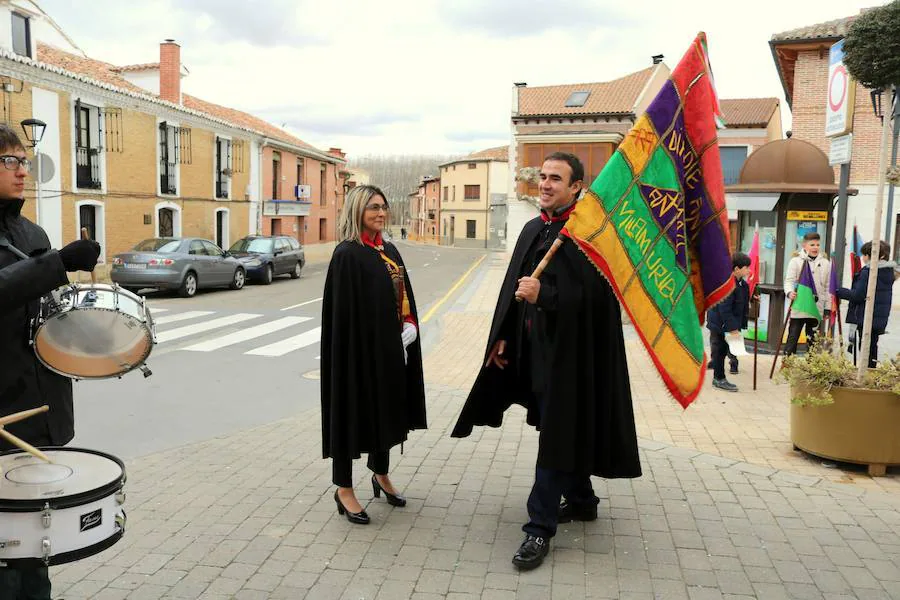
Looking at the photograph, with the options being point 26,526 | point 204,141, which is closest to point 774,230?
point 26,526

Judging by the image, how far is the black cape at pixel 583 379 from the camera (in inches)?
144

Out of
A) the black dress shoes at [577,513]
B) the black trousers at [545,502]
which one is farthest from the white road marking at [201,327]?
the black trousers at [545,502]

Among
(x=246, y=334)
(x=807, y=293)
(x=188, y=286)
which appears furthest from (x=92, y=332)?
(x=188, y=286)

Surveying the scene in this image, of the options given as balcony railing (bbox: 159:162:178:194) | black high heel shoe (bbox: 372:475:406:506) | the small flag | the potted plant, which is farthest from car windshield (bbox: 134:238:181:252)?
the potted plant

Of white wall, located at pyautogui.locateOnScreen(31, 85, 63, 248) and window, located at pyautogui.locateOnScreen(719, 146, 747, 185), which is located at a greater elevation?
window, located at pyautogui.locateOnScreen(719, 146, 747, 185)

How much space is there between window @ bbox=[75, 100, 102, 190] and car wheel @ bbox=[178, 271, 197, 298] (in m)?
5.88

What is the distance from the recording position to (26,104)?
19250 millimetres

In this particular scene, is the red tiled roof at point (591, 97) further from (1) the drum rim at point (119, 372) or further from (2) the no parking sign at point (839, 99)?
(1) the drum rim at point (119, 372)

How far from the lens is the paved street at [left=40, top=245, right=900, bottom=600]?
346cm

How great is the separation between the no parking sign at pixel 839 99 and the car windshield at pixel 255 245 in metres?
19.0

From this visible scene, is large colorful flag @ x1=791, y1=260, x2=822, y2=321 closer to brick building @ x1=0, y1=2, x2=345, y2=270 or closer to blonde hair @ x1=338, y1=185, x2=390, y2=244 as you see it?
blonde hair @ x1=338, y1=185, x2=390, y2=244

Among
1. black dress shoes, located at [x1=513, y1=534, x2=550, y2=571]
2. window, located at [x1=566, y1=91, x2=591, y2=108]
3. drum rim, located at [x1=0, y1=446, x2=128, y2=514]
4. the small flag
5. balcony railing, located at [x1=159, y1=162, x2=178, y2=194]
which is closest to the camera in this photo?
drum rim, located at [x1=0, y1=446, x2=128, y2=514]

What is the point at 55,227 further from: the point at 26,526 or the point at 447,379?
the point at 26,526

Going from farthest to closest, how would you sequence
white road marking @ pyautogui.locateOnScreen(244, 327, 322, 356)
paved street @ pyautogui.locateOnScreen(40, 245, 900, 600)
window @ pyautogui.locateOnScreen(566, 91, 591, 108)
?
window @ pyautogui.locateOnScreen(566, 91, 591, 108), white road marking @ pyautogui.locateOnScreen(244, 327, 322, 356), paved street @ pyautogui.locateOnScreen(40, 245, 900, 600)
